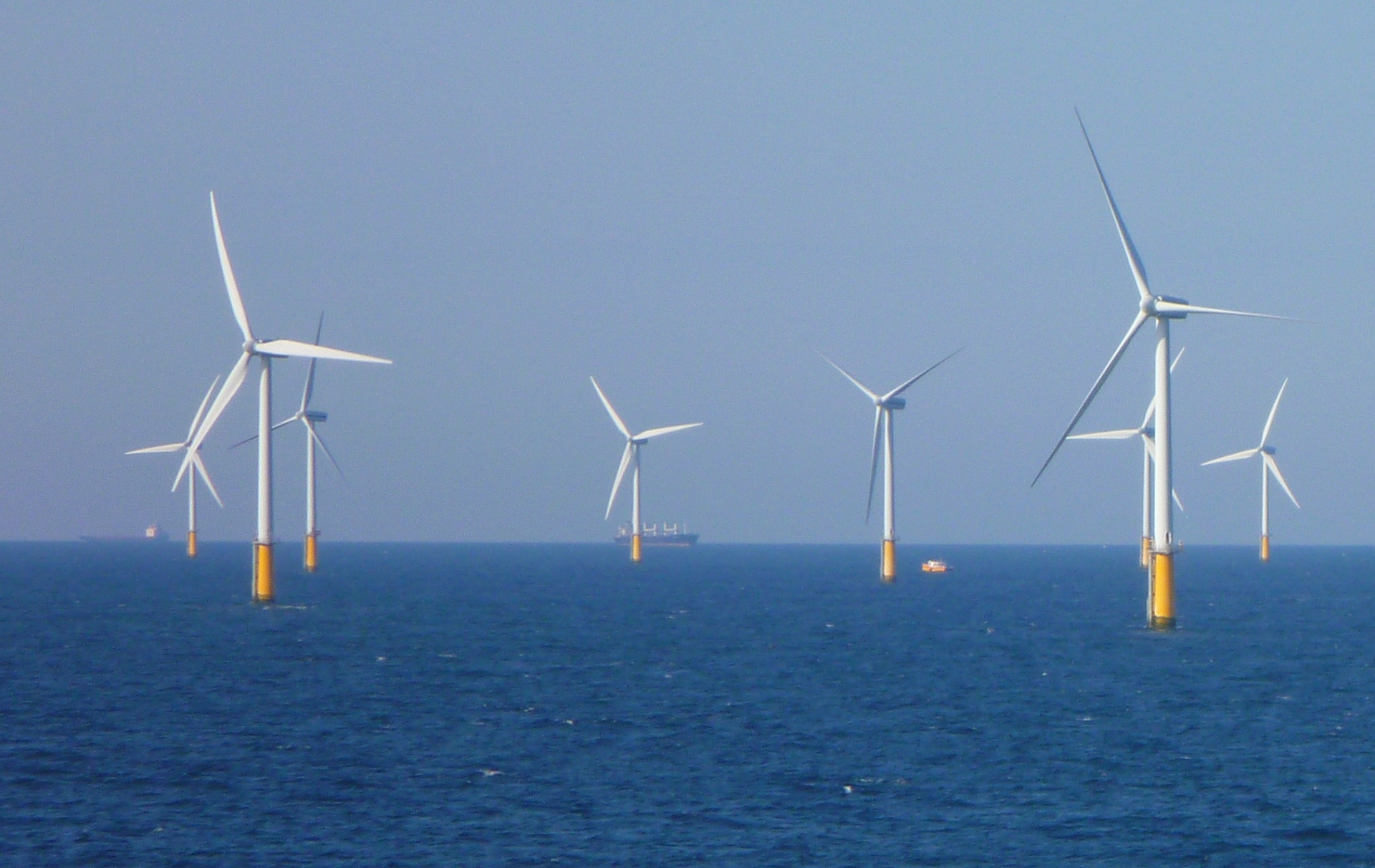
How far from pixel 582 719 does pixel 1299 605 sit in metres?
115

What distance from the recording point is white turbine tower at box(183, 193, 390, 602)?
130125 millimetres

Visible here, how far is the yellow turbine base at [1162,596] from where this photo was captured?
104 m

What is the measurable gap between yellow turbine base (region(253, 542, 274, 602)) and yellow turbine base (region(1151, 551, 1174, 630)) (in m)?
70.0

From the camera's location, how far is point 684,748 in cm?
6219

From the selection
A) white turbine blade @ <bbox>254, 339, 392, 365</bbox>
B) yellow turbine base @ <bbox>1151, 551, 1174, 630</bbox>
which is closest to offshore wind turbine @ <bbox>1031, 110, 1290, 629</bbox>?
yellow turbine base @ <bbox>1151, 551, 1174, 630</bbox>

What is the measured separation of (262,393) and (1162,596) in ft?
239

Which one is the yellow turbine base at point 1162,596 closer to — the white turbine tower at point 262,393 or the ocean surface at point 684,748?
the ocean surface at point 684,748

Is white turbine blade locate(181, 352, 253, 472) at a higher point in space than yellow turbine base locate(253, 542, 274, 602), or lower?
higher

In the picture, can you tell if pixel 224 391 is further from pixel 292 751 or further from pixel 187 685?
pixel 292 751

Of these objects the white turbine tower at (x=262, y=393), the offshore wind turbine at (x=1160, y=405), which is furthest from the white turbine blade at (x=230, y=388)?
the offshore wind turbine at (x=1160, y=405)

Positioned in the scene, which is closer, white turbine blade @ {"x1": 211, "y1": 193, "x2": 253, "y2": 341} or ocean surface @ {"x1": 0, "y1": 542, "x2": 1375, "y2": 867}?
ocean surface @ {"x1": 0, "y1": 542, "x2": 1375, "y2": 867}

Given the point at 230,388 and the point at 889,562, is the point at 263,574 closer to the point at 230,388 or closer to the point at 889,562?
the point at 230,388

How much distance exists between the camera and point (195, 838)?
46.4 m

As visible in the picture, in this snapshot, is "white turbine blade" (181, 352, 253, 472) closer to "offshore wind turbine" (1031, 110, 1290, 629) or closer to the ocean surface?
the ocean surface
